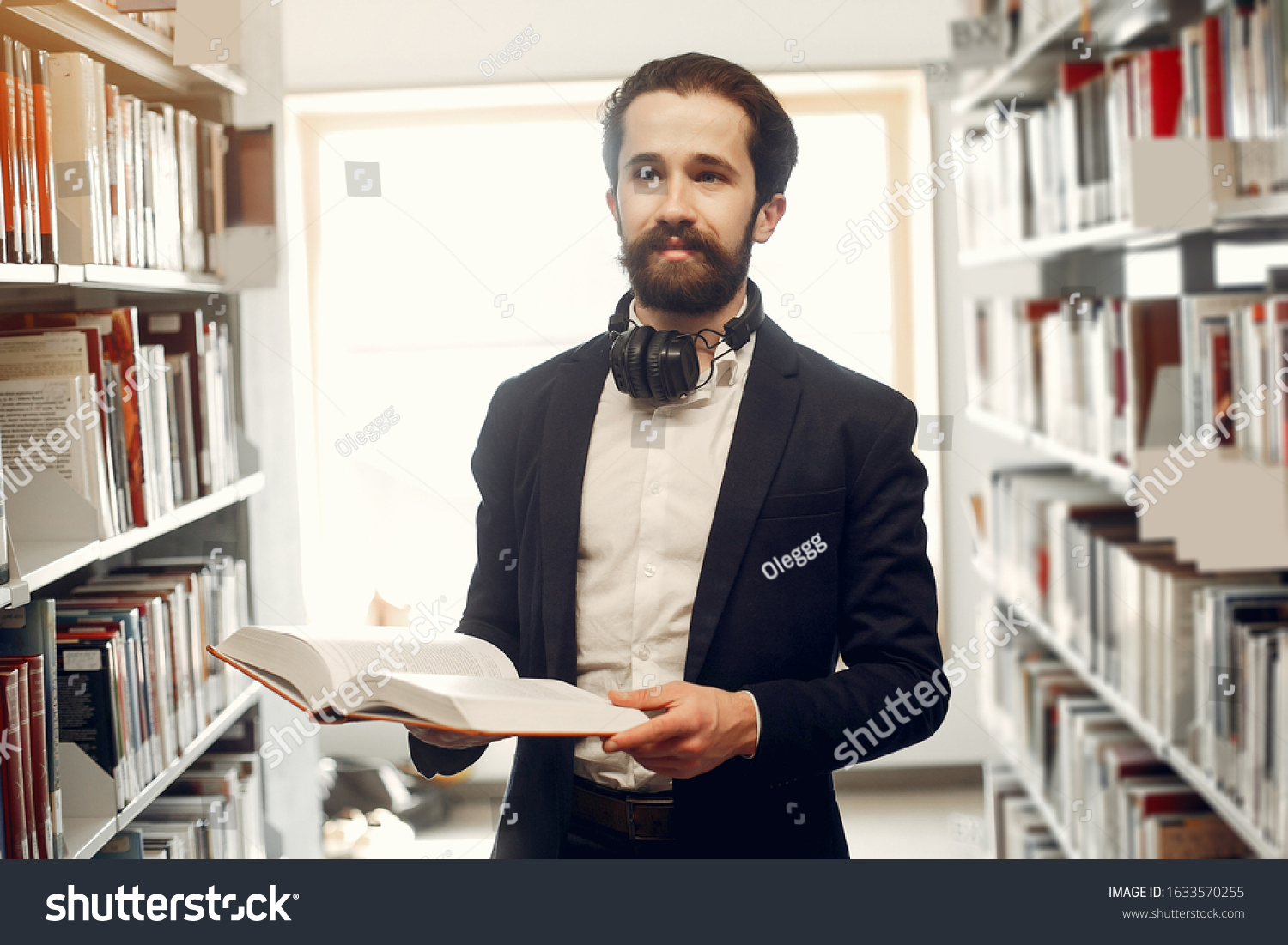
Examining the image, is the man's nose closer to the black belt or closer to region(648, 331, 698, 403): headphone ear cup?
region(648, 331, 698, 403): headphone ear cup

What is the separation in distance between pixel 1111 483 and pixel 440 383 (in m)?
1.34

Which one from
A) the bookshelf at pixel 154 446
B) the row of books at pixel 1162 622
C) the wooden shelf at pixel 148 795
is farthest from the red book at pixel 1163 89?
the wooden shelf at pixel 148 795

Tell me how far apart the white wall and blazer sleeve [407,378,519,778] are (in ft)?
2.26

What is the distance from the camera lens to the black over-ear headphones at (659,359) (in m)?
1.21

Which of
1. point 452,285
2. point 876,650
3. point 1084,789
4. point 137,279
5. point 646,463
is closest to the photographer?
point 876,650

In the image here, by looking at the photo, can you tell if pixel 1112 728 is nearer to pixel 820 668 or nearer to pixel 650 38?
pixel 820 668

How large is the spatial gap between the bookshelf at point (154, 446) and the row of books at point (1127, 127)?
1318 mm

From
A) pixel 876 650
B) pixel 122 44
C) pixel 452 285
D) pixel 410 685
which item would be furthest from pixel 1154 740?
pixel 122 44

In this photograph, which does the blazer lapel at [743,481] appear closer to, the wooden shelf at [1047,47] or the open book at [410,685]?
the open book at [410,685]

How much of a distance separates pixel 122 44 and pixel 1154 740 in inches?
78.9

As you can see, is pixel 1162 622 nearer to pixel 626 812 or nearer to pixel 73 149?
pixel 626 812

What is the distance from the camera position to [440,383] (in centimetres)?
175

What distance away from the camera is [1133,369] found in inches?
60.9
